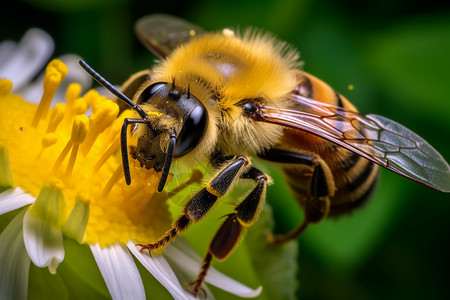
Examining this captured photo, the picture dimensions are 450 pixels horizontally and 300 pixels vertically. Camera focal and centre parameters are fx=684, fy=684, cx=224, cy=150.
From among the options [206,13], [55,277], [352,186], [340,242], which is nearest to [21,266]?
[55,277]

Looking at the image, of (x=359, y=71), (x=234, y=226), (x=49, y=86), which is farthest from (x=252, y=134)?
(x=359, y=71)

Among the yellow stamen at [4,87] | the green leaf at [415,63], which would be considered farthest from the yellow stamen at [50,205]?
the green leaf at [415,63]

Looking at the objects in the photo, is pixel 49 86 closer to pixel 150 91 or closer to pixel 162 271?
pixel 150 91

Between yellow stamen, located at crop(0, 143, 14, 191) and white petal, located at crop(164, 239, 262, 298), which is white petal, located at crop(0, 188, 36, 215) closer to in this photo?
yellow stamen, located at crop(0, 143, 14, 191)

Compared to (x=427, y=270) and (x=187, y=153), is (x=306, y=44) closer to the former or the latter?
(x=427, y=270)

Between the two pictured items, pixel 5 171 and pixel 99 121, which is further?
pixel 99 121

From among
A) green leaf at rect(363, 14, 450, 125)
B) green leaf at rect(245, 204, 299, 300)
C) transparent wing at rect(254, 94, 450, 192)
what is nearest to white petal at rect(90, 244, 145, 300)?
transparent wing at rect(254, 94, 450, 192)
